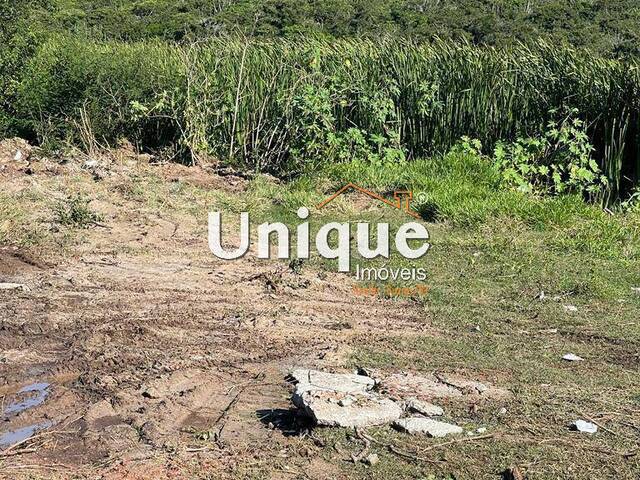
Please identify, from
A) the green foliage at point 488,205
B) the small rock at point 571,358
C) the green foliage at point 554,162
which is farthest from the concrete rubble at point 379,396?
the green foliage at point 554,162

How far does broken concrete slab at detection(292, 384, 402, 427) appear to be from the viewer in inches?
167

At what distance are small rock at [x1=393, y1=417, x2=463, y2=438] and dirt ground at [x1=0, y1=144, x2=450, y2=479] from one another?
0.49 metres

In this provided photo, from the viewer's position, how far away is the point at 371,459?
156 inches

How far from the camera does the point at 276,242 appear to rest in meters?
8.14

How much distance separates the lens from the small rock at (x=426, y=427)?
13.9 feet

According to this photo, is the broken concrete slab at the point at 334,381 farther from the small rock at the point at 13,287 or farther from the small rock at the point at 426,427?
the small rock at the point at 13,287

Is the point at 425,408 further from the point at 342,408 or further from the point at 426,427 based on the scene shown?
the point at 342,408

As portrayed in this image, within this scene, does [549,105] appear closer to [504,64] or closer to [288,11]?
[504,64]

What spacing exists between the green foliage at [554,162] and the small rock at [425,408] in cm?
564

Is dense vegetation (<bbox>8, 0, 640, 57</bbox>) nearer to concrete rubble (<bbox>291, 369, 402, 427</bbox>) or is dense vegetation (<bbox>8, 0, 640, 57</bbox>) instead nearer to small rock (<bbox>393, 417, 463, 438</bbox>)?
concrete rubble (<bbox>291, 369, 402, 427</bbox>)

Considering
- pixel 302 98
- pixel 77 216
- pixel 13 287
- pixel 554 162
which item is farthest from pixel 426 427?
pixel 302 98

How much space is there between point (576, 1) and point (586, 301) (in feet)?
107

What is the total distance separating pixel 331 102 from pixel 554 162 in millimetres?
2949

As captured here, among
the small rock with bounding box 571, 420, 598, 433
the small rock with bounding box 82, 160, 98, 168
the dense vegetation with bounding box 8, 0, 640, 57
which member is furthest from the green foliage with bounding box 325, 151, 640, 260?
the dense vegetation with bounding box 8, 0, 640, 57
